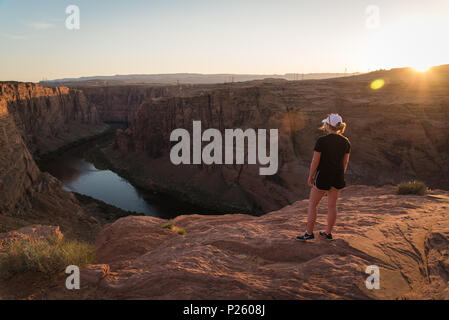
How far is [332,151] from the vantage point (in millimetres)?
4375

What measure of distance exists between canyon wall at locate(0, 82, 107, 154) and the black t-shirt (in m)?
58.2

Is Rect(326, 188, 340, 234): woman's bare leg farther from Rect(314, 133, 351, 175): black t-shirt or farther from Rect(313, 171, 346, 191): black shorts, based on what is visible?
Rect(314, 133, 351, 175): black t-shirt

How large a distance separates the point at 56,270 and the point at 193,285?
2.12 m

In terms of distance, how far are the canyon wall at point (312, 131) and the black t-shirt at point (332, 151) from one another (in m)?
25.7

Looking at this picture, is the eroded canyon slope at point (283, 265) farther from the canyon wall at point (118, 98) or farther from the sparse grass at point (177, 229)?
the canyon wall at point (118, 98)

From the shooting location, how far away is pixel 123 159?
171ft

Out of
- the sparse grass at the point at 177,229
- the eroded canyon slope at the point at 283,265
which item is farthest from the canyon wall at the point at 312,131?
the eroded canyon slope at the point at 283,265

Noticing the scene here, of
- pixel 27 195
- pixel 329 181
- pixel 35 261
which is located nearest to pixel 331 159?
pixel 329 181

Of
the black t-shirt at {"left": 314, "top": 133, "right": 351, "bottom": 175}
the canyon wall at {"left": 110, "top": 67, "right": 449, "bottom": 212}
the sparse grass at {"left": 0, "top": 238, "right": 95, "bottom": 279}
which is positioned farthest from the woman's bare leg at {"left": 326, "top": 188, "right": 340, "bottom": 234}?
the canyon wall at {"left": 110, "top": 67, "right": 449, "bottom": 212}

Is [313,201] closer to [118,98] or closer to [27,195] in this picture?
[27,195]

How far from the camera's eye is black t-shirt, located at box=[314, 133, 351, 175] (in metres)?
4.37

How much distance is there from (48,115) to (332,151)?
3073 inches

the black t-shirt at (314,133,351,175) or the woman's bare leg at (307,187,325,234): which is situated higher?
the black t-shirt at (314,133,351,175)
